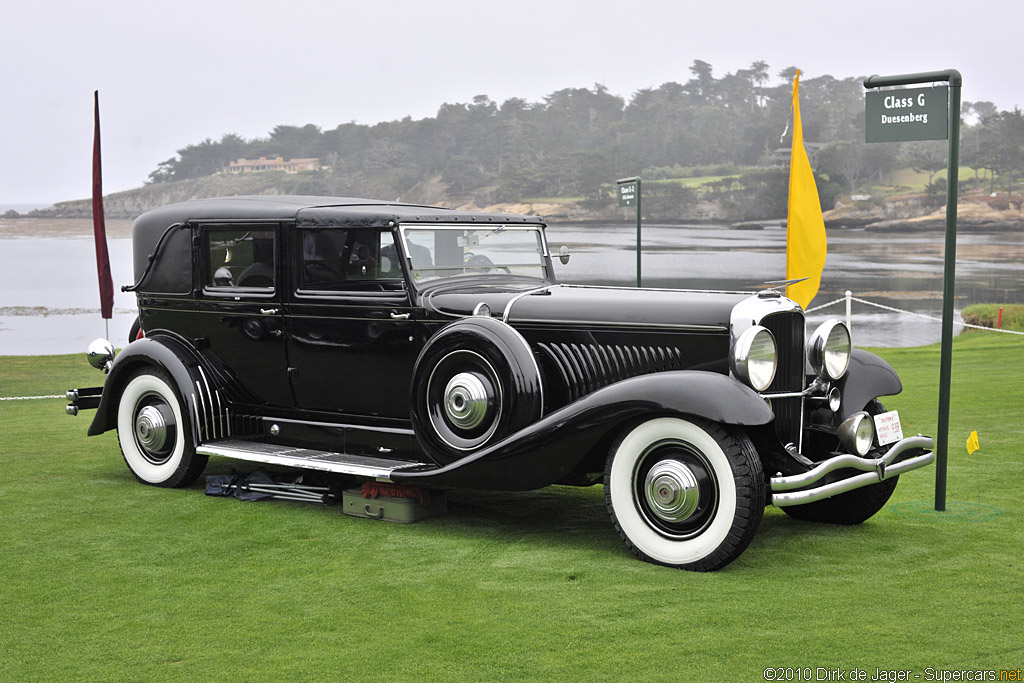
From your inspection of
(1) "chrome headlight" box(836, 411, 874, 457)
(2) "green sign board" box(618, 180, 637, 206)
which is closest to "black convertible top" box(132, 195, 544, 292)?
(1) "chrome headlight" box(836, 411, 874, 457)

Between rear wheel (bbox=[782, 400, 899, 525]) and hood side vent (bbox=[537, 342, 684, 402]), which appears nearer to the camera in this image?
hood side vent (bbox=[537, 342, 684, 402])

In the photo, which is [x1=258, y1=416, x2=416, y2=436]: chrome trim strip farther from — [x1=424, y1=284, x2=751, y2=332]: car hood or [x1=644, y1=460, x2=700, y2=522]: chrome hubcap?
[x1=644, y1=460, x2=700, y2=522]: chrome hubcap

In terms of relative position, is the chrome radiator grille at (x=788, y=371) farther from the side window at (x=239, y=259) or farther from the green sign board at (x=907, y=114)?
the side window at (x=239, y=259)

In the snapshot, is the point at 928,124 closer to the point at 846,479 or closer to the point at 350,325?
the point at 846,479

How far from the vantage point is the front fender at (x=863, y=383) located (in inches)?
219

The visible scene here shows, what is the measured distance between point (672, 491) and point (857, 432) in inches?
44.0

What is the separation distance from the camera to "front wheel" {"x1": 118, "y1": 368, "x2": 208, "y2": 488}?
22.5 ft

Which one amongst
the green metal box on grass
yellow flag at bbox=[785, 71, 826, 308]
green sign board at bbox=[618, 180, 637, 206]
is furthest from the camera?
green sign board at bbox=[618, 180, 637, 206]

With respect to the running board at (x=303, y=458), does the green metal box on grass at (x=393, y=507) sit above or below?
below

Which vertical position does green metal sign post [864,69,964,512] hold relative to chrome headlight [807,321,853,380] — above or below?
above

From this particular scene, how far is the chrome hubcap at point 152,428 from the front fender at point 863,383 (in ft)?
14.7

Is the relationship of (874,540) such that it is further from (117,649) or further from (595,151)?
(595,151)

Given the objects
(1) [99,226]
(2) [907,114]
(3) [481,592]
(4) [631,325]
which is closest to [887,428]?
(4) [631,325]

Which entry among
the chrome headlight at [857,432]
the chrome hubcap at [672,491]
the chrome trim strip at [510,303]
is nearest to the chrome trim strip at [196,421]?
the chrome trim strip at [510,303]
